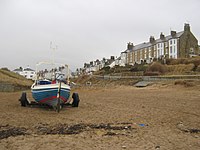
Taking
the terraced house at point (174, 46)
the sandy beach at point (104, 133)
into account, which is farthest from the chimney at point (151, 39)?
the sandy beach at point (104, 133)

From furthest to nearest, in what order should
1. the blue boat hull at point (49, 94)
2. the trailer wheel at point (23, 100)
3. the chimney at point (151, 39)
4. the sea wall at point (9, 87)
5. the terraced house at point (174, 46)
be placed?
1. the chimney at point (151, 39)
2. the terraced house at point (174, 46)
3. the sea wall at point (9, 87)
4. the trailer wheel at point (23, 100)
5. the blue boat hull at point (49, 94)

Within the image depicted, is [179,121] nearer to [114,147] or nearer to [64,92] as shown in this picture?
[114,147]

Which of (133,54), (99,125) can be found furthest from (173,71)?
(133,54)

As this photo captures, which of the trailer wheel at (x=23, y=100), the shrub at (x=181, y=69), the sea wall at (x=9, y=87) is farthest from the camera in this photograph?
the shrub at (x=181, y=69)

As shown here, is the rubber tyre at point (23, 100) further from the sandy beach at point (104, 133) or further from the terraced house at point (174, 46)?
the terraced house at point (174, 46)

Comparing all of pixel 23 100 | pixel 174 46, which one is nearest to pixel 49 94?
pixel 23 100

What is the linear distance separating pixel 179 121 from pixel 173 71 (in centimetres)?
3479

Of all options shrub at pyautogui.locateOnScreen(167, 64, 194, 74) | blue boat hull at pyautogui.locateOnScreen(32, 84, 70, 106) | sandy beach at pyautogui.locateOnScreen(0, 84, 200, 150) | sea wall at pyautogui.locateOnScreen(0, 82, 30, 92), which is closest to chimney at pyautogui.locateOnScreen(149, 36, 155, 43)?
shrub at pyautogui.locateOnScreen(167, 64, 194, 74)

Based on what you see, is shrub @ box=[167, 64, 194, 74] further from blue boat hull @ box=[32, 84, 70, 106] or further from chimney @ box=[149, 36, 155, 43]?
chimney @ box=[149, 36, 155, 43]

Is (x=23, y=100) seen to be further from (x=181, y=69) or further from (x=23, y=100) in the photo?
(x=181, y=69)

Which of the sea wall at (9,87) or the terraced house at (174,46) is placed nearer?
the sea wall at (9,87)

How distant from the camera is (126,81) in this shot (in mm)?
39969

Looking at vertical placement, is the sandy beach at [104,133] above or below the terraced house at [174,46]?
below

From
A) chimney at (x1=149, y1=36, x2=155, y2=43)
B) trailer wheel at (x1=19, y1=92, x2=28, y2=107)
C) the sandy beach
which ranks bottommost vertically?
the sandy beach
